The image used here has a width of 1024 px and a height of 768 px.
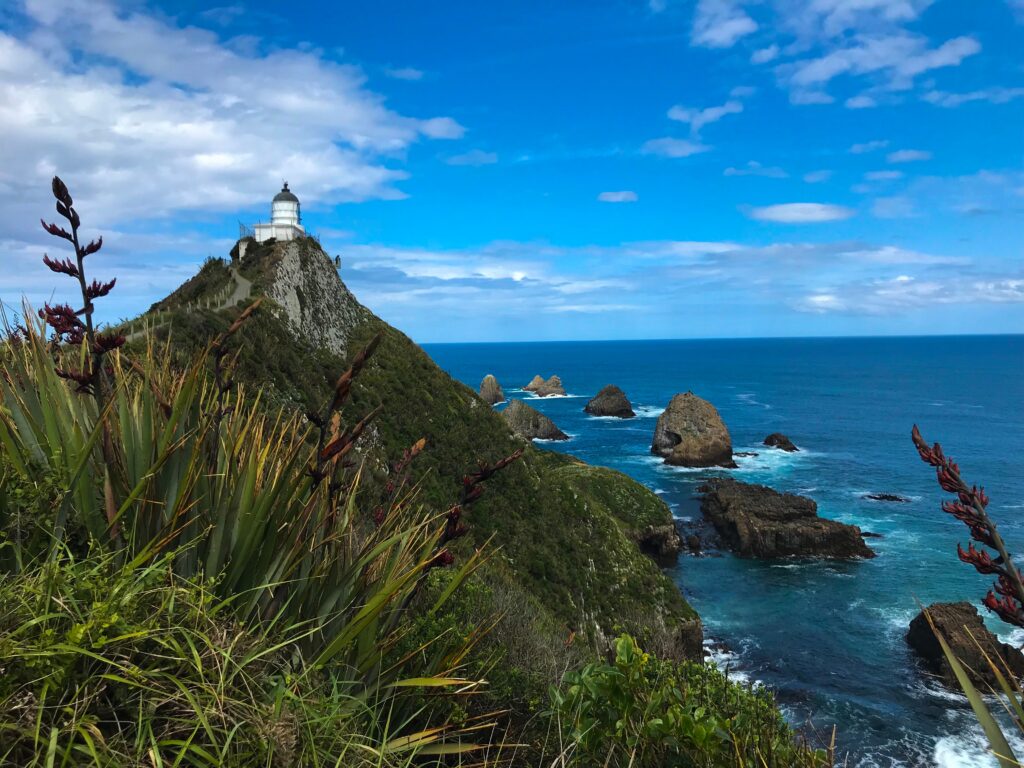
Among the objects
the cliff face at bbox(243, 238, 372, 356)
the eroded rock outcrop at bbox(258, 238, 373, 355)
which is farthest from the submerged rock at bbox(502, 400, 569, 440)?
the cliff face at bbox(243, 238, 372, 356)

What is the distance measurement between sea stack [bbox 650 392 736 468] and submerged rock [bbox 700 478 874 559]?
17.3 m

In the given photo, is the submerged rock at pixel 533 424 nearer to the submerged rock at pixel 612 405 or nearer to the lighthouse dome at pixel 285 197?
the submerged rock at pixel 612 405

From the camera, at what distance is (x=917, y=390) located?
131375mm

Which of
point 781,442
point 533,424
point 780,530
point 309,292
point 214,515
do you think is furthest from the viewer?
point 533,424

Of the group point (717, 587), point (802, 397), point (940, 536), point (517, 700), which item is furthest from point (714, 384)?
point (517, 700)

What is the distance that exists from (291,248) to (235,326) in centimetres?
3934

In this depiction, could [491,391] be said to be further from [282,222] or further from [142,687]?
[142,687]

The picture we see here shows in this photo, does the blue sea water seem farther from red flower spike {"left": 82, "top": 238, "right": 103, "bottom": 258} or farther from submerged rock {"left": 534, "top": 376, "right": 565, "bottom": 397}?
submerged rock {"left": 534, "top": 376, "right": 565, "bottom": 397}

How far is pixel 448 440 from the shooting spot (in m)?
32.5

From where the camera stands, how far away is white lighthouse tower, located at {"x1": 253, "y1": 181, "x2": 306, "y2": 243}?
43594 mm

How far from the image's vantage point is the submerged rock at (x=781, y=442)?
75175mm

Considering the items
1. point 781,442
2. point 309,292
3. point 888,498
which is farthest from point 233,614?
point 781,442

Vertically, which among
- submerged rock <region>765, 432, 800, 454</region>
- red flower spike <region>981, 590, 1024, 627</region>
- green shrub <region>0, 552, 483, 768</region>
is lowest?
submerged rock <region>765, 432, 800, 454</region>

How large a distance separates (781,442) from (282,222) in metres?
60.5
